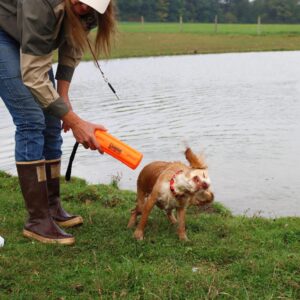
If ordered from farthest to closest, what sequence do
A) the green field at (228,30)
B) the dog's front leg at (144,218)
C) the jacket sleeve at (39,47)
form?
the green field at (228,30) < the dog's front leg at (144,218) < the jacket sleeve at (39,47)

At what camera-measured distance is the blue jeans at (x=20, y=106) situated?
191 inches

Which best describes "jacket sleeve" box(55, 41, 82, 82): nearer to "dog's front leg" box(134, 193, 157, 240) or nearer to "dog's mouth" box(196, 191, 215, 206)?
"dog's front leg" box(134, 193, 157, 240)

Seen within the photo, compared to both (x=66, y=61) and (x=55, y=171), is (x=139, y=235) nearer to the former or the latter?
(x=55, y=171)

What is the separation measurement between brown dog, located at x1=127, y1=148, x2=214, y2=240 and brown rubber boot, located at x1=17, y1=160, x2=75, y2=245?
702 mm

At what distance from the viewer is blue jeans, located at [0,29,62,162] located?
4840mm

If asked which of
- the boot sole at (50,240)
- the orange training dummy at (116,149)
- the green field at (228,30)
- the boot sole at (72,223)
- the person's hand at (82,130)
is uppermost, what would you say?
the person's hand at (82,130)

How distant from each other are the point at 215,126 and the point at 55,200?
675cm

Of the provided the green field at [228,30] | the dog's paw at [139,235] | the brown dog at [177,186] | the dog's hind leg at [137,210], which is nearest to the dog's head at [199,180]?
the brown dog at [177,186]

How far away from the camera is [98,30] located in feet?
16.1

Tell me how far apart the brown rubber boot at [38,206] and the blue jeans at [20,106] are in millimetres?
94

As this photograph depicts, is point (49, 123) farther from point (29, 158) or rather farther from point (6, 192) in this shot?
point (6, 192)

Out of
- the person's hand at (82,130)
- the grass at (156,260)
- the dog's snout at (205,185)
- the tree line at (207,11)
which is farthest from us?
the tree line at (207,11)

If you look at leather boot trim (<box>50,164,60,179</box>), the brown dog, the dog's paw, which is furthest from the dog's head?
leather boot trim (<box>50,164,60,179</box>)

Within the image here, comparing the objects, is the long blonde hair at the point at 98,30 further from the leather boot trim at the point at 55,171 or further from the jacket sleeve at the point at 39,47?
the leather boot trim at the point at 55,171
